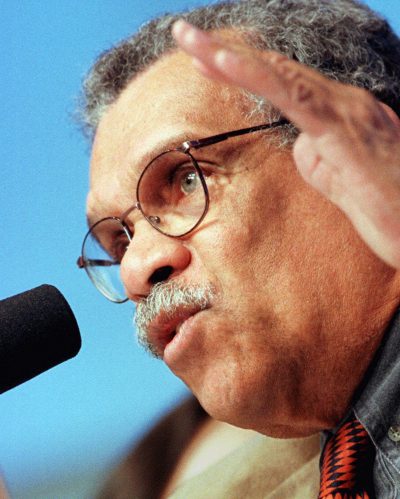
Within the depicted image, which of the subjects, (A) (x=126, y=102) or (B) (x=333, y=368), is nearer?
(B) (x=333, y=368)

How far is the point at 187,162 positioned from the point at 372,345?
467 millimetres

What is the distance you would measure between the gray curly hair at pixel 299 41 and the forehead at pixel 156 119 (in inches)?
2.3

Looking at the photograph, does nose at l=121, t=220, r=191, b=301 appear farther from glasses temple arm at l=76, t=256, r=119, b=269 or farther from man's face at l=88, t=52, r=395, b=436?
glasses temple arm at l=76, t=256, r=119, b=269

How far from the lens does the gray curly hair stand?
1371 millimetres

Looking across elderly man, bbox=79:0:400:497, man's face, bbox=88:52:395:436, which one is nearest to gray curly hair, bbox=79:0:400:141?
elderly man, bbox=79:0:400:497

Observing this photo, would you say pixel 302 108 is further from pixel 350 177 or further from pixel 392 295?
pixel 392 295

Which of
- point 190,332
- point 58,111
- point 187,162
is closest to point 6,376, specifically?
point 190,332

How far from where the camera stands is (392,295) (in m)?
1.22

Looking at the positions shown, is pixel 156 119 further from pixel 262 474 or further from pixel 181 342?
pixel 262 474

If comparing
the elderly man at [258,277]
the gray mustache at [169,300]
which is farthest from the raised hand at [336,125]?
the gray mustache at [169,300]

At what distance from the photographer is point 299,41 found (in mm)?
1374

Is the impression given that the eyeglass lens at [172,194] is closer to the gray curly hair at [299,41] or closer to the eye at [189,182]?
the eye at [189,182]

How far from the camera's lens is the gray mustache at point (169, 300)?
3.88 feet

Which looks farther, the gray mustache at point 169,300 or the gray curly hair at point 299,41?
the gray curly hair at point 299,41
